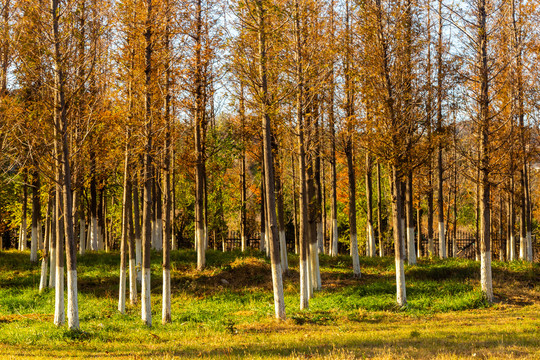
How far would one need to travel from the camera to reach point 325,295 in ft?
51.0

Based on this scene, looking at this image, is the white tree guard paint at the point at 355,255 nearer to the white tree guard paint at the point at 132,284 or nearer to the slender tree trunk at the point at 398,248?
the slender tree trunk at the point at 398,248

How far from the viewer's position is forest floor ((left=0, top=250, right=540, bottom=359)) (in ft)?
27.4

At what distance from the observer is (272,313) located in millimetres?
12711

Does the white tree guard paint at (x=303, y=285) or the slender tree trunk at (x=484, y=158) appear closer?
the white tree guard paint at (x=303, y=285)

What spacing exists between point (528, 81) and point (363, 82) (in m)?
9.15

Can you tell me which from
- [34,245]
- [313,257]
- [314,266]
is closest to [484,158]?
[313,257]

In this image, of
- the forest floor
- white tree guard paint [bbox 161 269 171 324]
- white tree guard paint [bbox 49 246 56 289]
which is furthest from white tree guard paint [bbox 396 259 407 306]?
white tree guard paint [bbox 49 246 56 289]

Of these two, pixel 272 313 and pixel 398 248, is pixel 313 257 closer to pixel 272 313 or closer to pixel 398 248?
pixel 398 248

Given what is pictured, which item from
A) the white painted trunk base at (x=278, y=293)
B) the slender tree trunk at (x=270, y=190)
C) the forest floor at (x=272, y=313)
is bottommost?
the forest floor at (x=272, y=313)

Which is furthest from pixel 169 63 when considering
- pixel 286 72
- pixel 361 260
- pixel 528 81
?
pixel 528 81

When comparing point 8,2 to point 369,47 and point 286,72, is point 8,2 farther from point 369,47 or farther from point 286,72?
point 369,47

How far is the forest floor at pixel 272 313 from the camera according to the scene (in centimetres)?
836

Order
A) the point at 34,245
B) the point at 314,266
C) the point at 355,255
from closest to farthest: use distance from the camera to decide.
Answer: the point at 314,266 < the point at 355,255 < the point at 34,245

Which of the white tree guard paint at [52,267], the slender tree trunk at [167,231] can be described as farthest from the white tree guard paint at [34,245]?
the slender tree trunk at [167,231]
